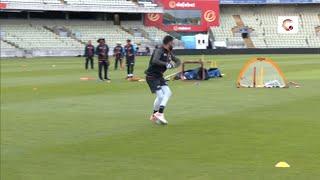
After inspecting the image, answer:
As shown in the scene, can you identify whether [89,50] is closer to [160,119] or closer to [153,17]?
[160,119]

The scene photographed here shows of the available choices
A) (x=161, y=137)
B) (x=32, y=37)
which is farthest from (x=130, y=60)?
(x=32, y=37)

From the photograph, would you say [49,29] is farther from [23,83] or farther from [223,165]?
[223,165]

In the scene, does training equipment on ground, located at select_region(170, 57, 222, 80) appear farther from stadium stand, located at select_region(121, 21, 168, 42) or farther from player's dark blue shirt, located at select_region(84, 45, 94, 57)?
stadium stand, located at select_region(121, 21, 168, 42)

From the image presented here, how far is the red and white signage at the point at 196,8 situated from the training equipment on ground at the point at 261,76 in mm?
59503

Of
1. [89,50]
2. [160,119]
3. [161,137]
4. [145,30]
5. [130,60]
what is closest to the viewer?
[161,137]

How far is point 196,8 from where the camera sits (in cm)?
8369

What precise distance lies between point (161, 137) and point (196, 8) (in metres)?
73.3

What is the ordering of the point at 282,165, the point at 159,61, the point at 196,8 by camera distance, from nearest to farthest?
the point at 282,165 → the point at 159,61 → the point at 196,8

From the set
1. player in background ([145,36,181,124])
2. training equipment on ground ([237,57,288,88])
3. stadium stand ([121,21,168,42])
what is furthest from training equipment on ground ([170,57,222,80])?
stadium stand ([121,21,168,42])

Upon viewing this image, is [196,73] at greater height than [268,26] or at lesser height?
lesser

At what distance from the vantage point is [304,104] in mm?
16969

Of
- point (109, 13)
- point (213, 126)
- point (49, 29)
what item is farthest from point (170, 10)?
point (213, 126)

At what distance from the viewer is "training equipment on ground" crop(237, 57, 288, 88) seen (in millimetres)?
23531

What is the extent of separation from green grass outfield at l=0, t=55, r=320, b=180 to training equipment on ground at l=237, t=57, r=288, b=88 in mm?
2921
